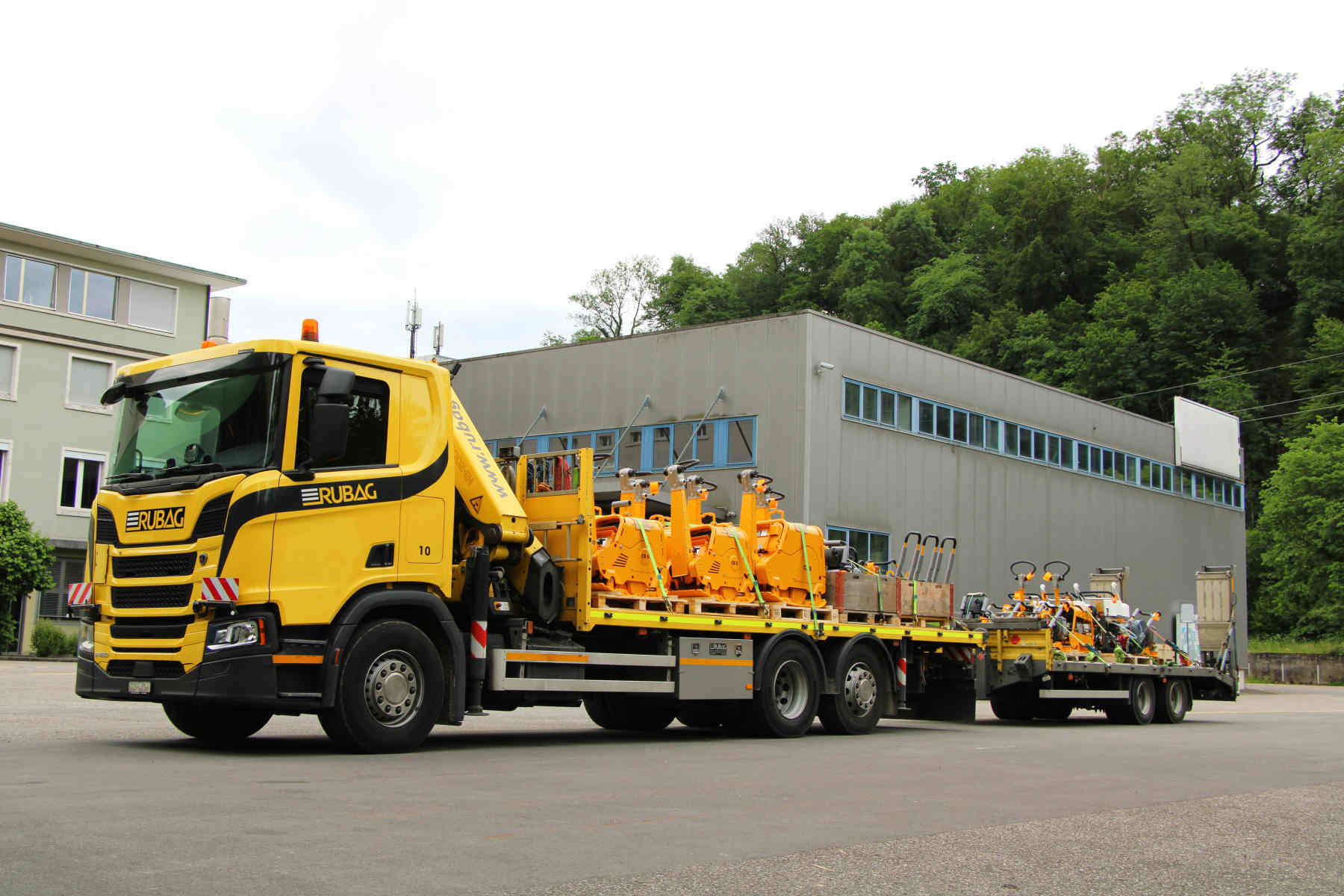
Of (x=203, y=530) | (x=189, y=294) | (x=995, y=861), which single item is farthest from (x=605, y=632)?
(x=189, y=294)

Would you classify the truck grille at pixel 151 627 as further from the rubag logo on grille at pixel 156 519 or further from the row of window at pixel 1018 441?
the row of window at pixel 1018 441

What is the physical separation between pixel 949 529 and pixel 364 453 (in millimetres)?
26263

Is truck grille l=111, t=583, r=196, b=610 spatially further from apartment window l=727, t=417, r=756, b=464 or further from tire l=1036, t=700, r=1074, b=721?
apartment window l=727, t=417, r=756, b=464

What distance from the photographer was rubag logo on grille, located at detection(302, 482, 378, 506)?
10.1 metres

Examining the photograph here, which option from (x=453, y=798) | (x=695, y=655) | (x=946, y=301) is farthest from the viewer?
(x=946, y=301)

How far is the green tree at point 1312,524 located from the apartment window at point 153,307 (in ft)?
152

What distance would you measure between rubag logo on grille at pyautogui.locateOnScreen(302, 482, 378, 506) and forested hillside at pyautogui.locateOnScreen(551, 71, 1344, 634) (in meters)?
58.1

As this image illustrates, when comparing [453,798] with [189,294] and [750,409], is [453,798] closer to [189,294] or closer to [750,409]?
[750,409]

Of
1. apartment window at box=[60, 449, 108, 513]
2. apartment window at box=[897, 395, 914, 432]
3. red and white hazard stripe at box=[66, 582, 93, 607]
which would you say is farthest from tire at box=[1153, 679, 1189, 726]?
apartment window at box=[60, 449, 108, 513]

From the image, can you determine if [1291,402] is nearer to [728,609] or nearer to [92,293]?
[92,293]

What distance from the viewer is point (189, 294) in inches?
1762

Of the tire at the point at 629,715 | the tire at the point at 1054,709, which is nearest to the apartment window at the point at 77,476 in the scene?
the tire at the point at 629,715

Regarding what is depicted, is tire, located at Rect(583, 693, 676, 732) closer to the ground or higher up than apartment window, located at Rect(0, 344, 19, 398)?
closer to the ground

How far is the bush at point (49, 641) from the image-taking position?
120 feet
